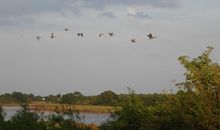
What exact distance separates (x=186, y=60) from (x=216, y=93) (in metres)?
1.86

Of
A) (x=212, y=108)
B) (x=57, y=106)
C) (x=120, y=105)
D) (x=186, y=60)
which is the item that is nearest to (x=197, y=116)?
(x=212, y=108)

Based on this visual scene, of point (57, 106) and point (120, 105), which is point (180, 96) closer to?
point (120, 105)

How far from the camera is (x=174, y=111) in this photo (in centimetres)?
2472

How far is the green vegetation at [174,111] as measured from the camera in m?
23.7

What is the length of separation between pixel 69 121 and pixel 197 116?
6.05 meters

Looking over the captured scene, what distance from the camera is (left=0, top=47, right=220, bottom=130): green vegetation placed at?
23.7 metres

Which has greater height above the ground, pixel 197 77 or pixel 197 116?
pixel 197 77

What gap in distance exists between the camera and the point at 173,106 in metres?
24.9

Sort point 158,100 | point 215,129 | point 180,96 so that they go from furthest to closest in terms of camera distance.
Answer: point 158,100
point 180,96
point 215,129

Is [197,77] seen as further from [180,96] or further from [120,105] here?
[120,105]

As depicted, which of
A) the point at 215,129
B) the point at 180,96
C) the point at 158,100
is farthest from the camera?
the point at 158,100

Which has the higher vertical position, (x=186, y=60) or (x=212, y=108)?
(x=186, y=60)

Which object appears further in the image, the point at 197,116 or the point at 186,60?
the point at 186,60

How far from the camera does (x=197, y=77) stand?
80.8 feet
